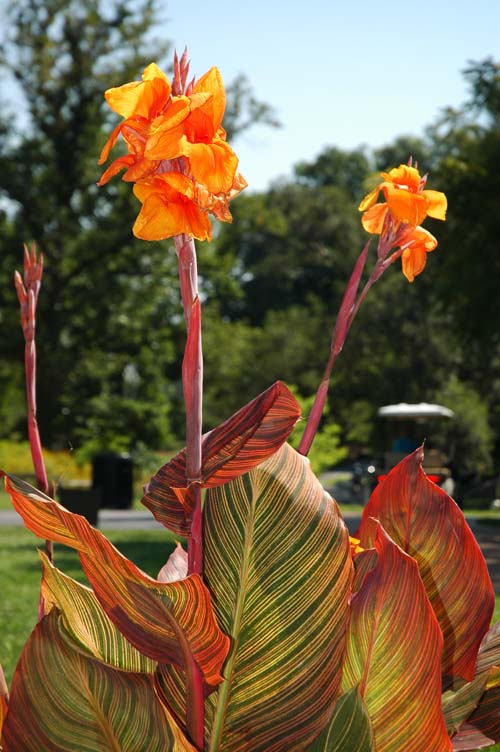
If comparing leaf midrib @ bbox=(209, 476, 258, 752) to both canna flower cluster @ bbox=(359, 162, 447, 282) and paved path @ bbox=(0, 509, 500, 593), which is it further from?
paved path @ bbox=(0, 509, 500, 593)

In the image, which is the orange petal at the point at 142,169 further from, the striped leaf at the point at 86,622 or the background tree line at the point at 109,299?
the background tree line at the point at 109,299

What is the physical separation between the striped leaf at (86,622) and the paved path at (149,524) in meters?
6.76

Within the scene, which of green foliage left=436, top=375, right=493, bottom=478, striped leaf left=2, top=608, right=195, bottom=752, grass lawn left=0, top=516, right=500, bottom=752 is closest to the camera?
striped leaf left=2, top=608, right=195, bottom=752

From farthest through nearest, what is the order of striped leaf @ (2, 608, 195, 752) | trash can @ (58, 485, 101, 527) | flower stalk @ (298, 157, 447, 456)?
trash can @ (58, 485, 101, 527) → flower stalk @ (298, 157, 447, 456) → striped leaf @ (2, 608, 195, 752)

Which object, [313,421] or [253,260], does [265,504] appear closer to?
[313,421]

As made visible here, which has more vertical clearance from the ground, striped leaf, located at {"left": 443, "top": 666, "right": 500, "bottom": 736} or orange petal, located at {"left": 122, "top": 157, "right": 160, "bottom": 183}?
orange petal, located at {"left": 122, "top": 157, "right": 160, "bottom": 183}

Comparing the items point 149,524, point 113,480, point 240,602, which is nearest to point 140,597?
point 240,602

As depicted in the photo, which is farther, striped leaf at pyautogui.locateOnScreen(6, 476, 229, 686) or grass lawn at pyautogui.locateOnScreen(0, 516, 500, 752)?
grass lawn at pyautogui.locateOnScreen(0, 516, 500, 752)

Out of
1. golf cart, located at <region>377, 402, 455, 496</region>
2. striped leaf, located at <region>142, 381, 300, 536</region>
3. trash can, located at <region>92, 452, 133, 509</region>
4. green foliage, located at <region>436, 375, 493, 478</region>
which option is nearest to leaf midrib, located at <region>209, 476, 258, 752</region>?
striped leaf, located at <region>142, 381, 300, 536</region>

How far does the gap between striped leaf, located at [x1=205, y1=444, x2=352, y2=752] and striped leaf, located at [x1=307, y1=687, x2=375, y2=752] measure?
0.32 feet

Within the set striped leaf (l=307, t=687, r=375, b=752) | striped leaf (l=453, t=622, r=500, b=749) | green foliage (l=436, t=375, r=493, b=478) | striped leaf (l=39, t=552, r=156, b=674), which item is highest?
striped leaf (l=39, t=552, r=156, b=674)

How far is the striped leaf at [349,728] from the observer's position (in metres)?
1.47

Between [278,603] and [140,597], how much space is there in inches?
10.6

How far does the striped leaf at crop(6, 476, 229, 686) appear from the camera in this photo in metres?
1.44
